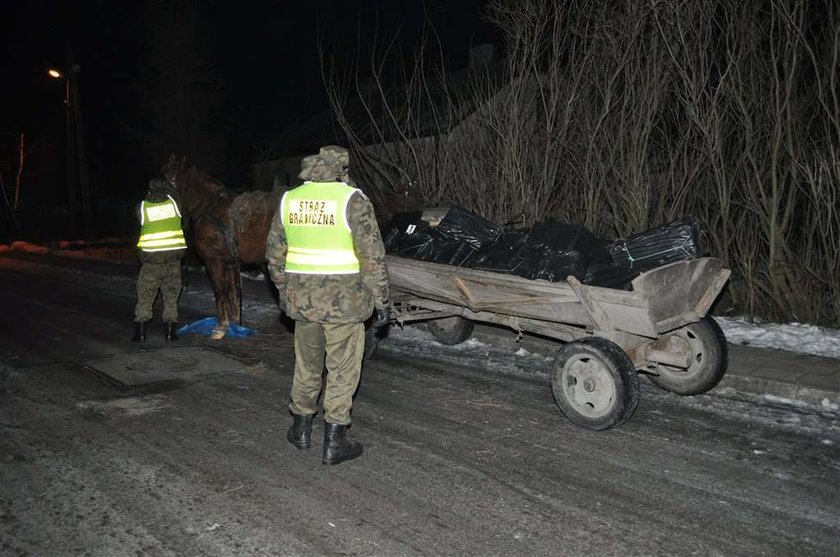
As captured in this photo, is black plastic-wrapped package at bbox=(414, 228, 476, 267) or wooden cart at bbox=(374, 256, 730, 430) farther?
black plastic-wrapped package at bbox=(414, 228, 476, 267)

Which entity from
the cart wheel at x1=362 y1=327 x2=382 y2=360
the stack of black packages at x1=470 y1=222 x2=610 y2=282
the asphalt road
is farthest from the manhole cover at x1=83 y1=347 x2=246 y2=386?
the stack of black packages at x1=470 y1=222 x2=610 y2=282

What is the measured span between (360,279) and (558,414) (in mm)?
2106

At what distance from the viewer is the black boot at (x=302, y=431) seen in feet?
16.0

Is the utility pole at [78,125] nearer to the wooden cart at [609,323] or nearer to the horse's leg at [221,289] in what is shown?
the horse's leg at [221,289]

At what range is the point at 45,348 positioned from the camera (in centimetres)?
818

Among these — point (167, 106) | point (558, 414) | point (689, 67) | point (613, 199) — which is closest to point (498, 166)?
point (613, 199)

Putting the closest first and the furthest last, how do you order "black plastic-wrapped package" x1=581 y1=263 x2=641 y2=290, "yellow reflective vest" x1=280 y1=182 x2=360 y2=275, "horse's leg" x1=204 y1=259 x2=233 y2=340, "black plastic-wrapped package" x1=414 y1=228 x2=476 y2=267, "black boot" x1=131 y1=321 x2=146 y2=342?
"yellow reflective vest" x1=280 y1=182 x2=360 y2=275
"black plastic-wrapped package" x1=581 y1=263 x2=641 y2=290
"black plastic-wrapped package" x1=414 y1=228 x2=476 y2=267
"black boot" x1=131 y1=321 x2=146 y2=342
"horse's leg" x1=204 y1=259 x2=233 y2=340

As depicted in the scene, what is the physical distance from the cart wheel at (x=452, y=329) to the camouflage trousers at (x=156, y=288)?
320cm

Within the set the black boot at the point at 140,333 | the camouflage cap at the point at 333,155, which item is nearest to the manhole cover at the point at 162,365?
the black boot at the point at 140,333

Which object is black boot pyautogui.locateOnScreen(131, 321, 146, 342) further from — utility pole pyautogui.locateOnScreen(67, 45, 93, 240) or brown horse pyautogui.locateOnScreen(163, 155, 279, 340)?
utility pole pyautogui.locateOnScreen(67, 45, 93, 240)

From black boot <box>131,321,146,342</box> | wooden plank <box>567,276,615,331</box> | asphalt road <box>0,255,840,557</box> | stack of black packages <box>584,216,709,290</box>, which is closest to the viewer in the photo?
asphalt road <box>0,255,840,557</box>

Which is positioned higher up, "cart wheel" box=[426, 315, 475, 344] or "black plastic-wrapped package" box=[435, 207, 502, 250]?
"black plastic-wrapped package" box=[435, 207, 502, 250]

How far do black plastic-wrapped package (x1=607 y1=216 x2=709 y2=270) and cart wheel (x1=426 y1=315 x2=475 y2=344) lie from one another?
2572 mm

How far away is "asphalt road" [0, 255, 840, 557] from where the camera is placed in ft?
12.1
